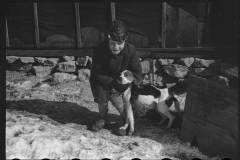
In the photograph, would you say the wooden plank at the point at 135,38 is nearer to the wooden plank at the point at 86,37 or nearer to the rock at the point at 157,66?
the rock at the point at 157,66

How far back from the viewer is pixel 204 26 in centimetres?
712

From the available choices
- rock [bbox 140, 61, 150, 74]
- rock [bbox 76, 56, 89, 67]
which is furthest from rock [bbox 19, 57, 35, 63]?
rock [bbox 140, 61, 150, 74]

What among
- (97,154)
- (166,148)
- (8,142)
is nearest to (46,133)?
(8,142)

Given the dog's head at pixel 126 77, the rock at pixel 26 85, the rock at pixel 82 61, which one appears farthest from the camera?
the rock at pixel 82 61

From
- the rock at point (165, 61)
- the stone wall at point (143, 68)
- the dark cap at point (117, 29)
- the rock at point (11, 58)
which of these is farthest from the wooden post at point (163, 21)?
the rock at point (11, 58)

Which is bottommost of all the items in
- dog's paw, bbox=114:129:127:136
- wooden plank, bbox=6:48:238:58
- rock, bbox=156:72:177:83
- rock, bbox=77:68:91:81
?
dog's paw, bbox=114:129:127:136

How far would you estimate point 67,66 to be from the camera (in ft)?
24.3

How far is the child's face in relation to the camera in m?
4.05

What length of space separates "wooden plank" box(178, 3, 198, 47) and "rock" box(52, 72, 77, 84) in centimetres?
309

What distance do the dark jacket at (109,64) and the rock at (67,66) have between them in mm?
3084

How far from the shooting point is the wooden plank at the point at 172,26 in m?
7.03

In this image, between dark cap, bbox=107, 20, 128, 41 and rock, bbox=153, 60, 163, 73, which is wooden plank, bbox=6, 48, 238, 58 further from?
dark cap, bbox=107, 20, 128, 41

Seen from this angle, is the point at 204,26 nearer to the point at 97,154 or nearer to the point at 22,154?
the point at 97,154

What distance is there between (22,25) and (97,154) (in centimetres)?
527
